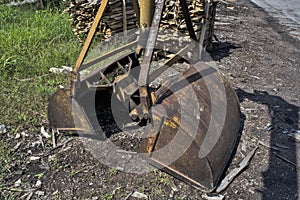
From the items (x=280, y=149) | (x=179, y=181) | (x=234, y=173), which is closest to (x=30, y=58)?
(x=179, y=181)

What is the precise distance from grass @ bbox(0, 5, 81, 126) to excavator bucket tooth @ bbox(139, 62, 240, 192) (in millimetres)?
1602

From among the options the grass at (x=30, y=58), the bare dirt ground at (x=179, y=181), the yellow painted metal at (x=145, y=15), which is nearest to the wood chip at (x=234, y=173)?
the bare dirt ground at (x=179, y=181)

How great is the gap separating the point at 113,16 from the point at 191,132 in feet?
12.0

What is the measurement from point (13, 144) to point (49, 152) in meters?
0.40

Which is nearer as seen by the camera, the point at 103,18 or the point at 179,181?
the point at 179,181

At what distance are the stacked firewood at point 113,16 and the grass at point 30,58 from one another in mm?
346

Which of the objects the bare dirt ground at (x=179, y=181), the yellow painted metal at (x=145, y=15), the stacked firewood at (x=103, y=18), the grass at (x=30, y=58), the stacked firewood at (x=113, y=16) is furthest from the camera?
the stacked firewood at (x=103, y=18)

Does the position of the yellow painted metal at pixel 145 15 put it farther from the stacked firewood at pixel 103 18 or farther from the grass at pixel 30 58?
the stacked firewood at pixel 103 18

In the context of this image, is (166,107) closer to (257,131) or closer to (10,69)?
(257,131)

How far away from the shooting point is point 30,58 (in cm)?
512

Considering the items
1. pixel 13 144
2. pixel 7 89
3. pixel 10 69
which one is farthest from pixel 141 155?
pixel 10 69

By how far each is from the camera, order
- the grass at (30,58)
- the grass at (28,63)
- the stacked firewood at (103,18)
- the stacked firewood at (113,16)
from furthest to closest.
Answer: the stacked firewood at (103,18) → the stacked firewood at (113,16) → the grass at (30,58) → the grass at (28,63)

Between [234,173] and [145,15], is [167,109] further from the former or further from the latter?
[145,15]

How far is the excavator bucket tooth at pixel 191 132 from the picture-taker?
2.59 m
